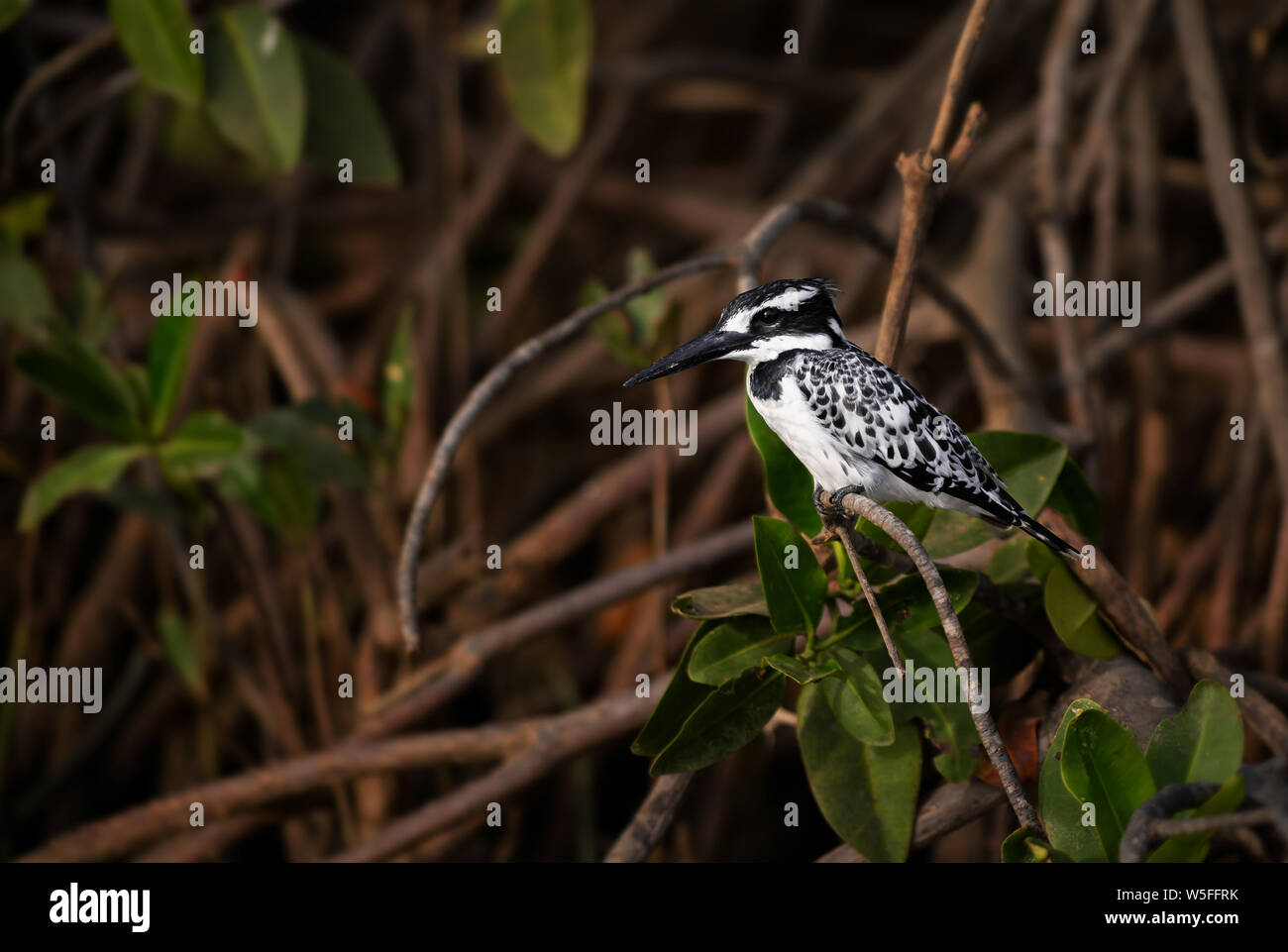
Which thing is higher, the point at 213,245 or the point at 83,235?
the point at 213,245

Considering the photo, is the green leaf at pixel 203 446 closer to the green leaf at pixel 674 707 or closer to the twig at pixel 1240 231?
the green leaf at pixel 674 707

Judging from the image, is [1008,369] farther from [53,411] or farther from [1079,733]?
[53,411]

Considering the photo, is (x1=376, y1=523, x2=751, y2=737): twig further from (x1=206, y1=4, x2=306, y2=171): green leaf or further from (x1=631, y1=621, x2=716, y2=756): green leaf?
(x1=206, y1=4, x2=306, y2=171): green leaf

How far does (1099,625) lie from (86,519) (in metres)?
2.70

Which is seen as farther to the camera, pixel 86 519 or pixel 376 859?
pixel 86 519

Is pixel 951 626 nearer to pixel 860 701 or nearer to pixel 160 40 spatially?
pixel 860 701

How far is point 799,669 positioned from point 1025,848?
26 centimetres

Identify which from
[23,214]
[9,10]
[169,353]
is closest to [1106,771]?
[169,353]

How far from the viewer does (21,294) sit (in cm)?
238

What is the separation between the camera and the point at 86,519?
3000 mm

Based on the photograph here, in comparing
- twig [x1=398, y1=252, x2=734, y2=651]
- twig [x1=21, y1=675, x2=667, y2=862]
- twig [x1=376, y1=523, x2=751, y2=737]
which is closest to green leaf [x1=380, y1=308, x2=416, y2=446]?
twig [x1=376, y1=523, x2=751, y2=737]

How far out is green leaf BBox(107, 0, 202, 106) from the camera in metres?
1.92

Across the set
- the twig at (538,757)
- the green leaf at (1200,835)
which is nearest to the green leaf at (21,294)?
the twig at (538,757)

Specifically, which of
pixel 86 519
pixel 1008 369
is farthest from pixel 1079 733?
pixel 86 519
